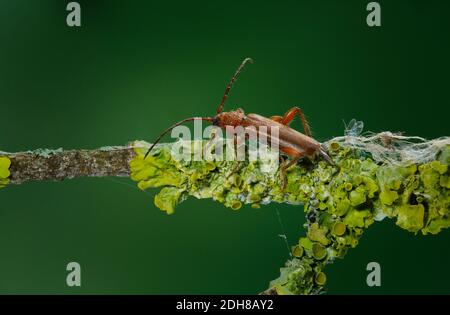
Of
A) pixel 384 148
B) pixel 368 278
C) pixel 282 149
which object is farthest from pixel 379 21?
pixel 368 278

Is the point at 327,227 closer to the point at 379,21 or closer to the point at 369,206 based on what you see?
the point at 369,206

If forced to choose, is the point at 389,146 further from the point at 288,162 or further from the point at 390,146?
the point at 288,162

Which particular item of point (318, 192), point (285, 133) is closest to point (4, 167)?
point (285, 133)

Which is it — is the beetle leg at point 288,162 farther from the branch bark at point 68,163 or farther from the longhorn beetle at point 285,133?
the branch bark at point 68,163

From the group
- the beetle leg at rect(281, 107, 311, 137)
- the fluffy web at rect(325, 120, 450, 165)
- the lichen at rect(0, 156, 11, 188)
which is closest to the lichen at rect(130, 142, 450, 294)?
the fluffy web at rect(325, 120, 450, 165)

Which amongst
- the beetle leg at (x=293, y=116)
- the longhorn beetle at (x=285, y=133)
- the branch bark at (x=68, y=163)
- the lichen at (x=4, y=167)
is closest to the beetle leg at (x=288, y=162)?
the longhorn beetle at (x=285, y=133)
